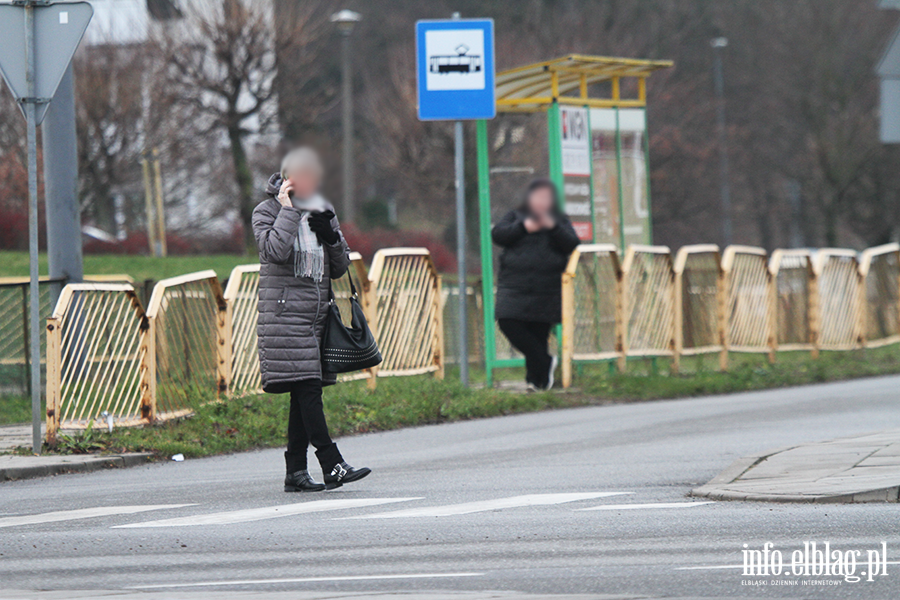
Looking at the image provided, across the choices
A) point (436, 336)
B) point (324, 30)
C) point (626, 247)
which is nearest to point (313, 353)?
point (436, 336)

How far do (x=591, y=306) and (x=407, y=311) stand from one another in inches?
82.6

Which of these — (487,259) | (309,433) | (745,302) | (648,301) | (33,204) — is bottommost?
(309,433)

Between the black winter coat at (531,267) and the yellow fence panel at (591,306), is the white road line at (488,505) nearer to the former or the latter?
the black winter coat at (531,267)

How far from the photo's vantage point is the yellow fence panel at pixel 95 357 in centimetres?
941

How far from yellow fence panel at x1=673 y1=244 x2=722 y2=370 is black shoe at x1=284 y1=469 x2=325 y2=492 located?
8031 mm

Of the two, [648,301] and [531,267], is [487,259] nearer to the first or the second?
[531,267]

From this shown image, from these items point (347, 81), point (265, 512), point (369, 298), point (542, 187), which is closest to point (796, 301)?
point (542, 187)

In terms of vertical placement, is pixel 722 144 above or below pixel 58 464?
above

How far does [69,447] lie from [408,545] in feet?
13.7

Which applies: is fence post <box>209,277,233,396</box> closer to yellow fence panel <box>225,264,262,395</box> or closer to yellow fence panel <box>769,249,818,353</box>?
yellow fence panel <box>225,264,262,395</box>

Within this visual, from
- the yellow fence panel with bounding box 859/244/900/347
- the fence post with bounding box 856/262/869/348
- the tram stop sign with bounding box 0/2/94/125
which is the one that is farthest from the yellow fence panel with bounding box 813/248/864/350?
the tram stop sign with bounding box 0/2/94/125

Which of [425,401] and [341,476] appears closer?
[341,476]

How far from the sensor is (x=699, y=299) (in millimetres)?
15727

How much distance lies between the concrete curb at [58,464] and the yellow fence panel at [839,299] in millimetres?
10486
